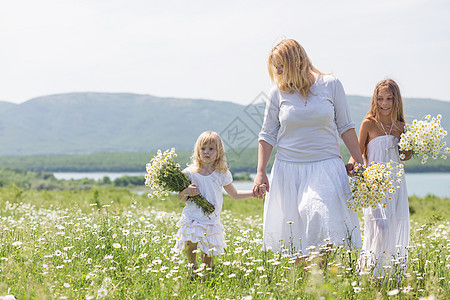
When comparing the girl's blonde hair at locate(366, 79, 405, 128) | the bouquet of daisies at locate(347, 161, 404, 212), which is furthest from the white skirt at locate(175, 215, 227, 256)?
the girl's blonde hair at locate(366, 79, 405, 128)

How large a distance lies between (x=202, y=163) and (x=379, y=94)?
2.26 meters

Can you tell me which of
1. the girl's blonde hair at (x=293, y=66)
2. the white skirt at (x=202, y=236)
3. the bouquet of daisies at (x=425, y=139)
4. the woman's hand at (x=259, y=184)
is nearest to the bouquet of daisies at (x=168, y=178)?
the white skirt at (x=202, y=236)

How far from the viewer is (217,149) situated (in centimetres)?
593

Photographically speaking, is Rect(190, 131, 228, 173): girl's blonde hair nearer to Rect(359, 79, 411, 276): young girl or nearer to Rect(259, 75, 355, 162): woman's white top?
Rect(259, 75, 355, 162): woman's white top

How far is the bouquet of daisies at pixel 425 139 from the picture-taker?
5.57 meters

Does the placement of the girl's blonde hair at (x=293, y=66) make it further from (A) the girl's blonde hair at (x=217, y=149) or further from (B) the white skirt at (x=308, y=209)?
(A) the girl's blonde hair at (x=217, y=149)

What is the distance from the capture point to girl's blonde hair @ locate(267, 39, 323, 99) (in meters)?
5.23

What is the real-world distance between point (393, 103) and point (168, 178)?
110 inches

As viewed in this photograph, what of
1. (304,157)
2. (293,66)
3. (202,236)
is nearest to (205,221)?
(202,236)

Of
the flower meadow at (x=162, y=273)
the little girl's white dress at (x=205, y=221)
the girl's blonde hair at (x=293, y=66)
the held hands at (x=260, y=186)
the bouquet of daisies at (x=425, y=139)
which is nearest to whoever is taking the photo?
the flower meadow at (x=162, y=273)

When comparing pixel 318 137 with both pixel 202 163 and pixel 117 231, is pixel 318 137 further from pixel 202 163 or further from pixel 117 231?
pixel 117 231

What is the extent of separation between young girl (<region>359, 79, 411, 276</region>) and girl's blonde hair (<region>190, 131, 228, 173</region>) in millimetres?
1695

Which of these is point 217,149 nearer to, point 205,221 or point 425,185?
point 205,221

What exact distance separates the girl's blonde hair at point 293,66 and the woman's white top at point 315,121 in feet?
0.22
